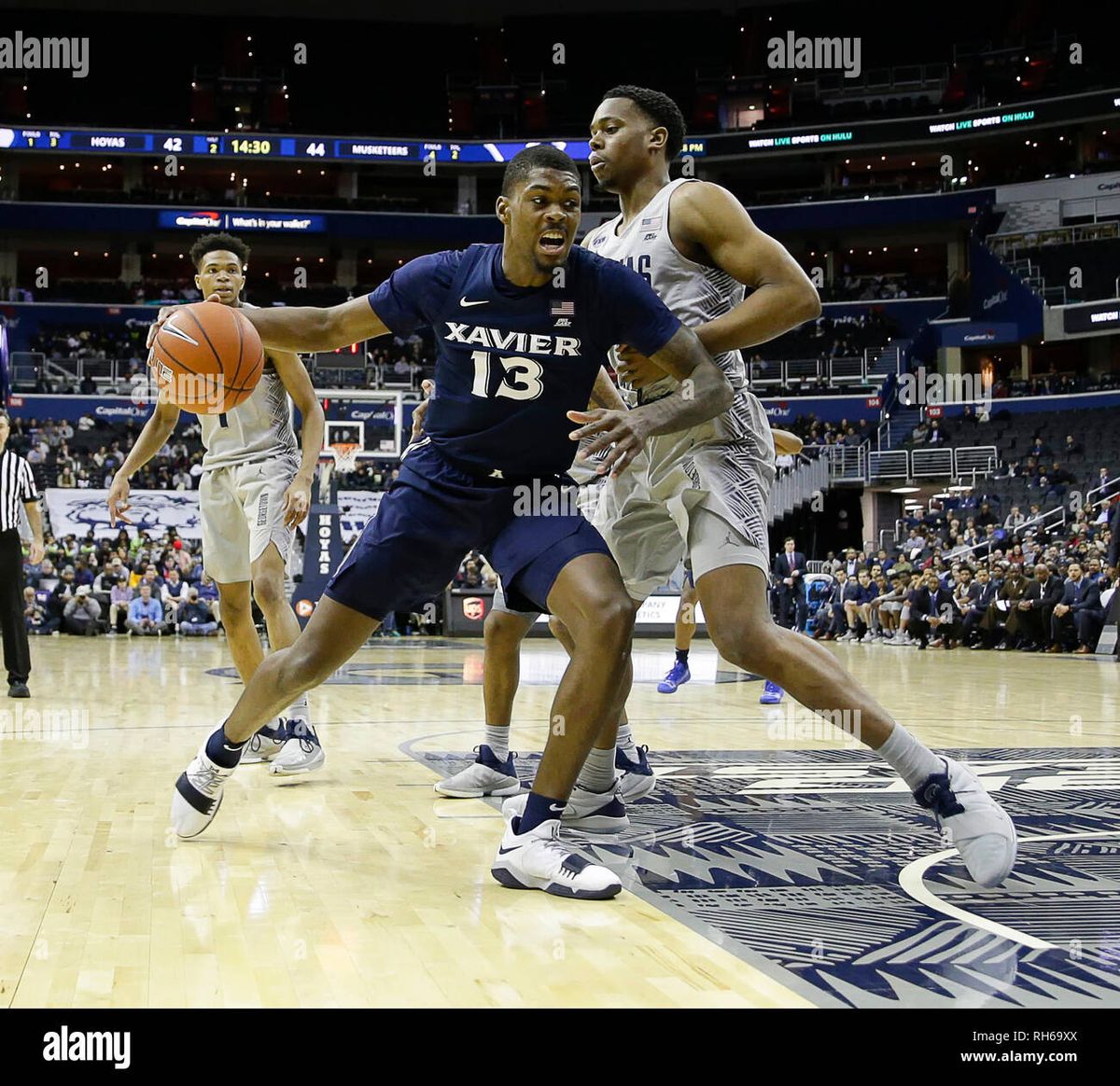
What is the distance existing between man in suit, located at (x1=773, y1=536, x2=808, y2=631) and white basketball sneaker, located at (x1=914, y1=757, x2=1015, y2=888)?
1564 cm

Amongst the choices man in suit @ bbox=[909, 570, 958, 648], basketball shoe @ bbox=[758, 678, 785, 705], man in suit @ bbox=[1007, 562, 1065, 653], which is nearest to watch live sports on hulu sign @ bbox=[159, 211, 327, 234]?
man in suit @ bbox=[909, 570, 958, 648]

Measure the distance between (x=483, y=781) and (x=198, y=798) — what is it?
1120mm

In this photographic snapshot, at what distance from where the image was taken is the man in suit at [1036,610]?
15211 mm

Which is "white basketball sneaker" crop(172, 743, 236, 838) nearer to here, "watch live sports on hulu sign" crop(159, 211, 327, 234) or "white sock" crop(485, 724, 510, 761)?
"white sock" crop(485, 724, 510, 761)

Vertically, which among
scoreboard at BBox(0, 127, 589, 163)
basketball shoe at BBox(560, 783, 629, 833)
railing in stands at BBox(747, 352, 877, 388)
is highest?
scoreboard at BBox(0, 127, 589, 163)

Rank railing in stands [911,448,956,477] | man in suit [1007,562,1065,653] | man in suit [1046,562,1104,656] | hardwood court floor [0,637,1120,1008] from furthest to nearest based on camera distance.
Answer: railing in stands [911,448,956,477] → man in suit [1007,562,1065,653] → man in suit [1046,562,1104,656] → hardwood court floor [0,637,1120,1008]

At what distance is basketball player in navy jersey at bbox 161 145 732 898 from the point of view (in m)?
3.03

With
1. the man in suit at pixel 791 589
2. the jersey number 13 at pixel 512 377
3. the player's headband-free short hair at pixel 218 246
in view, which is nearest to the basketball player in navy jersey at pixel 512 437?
the jersey number 13 at pixel 512 377

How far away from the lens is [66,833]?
11.4ft

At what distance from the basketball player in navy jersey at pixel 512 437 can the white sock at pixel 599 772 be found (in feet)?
1.51

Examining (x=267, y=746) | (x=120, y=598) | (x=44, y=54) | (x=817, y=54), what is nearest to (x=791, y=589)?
(x=120, y=598)

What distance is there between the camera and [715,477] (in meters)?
3.41
